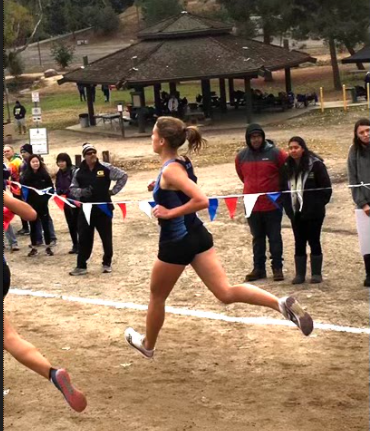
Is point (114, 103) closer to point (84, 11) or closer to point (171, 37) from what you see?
point (171, 37)

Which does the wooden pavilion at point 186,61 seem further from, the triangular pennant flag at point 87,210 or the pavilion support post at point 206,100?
the triangular pennant flag at point 87,210

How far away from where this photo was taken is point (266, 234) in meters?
10.5

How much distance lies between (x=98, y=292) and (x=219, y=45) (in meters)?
27.0

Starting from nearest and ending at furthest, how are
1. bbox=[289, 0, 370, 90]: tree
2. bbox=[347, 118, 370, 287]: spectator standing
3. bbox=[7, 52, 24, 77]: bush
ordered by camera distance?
bbox=[347, 118, 370, 287]: spectator standing, bbox=[289, 0, 370, 90]: tree, bbox=[7, 52, 24, 77]: bush

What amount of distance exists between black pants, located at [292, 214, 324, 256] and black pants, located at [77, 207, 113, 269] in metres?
2.50

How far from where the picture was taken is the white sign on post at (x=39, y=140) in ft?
66.7

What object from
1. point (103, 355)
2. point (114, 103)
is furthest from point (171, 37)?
point (103, 355)

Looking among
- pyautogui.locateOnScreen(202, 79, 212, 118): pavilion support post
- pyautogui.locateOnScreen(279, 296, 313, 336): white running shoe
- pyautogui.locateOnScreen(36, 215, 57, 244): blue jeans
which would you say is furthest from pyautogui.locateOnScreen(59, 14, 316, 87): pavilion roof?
pyautogui.locateOnScreen(279, 296, 313, 336): white running shoe

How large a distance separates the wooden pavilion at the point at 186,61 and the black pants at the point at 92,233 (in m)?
22.2

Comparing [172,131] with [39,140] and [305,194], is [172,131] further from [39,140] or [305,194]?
[39,140]

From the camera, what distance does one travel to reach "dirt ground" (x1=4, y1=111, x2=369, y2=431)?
6.29 metres

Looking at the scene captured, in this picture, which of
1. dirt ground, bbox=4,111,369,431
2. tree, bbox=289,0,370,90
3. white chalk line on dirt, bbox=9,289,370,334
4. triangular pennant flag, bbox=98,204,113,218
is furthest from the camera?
tree, bbox=289,0,370,90

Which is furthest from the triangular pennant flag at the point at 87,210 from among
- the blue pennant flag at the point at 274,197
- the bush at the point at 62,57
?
the bush at the point at 62,57

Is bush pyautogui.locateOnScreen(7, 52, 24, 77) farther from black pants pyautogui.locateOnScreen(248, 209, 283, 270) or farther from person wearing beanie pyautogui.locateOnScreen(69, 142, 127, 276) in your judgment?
black pants pyautogui.locateOnScreen(248, 209, 283, 270)
